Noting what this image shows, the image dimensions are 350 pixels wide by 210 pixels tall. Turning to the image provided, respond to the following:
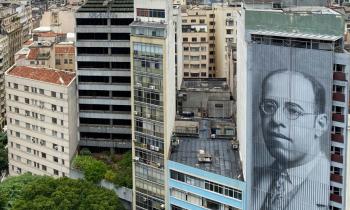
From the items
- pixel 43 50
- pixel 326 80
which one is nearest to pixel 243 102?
pixel 326 80

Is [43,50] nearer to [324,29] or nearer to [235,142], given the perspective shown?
[235,142]

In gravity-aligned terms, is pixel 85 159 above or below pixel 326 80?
below

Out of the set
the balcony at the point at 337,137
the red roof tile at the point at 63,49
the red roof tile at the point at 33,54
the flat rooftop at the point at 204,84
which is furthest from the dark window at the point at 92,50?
the balcony at the point at 337,137

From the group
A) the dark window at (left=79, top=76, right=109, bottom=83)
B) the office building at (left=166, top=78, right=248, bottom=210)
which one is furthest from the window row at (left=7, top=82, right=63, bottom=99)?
Result: the office building at (left=166, top=78, right=248, bottom=210)

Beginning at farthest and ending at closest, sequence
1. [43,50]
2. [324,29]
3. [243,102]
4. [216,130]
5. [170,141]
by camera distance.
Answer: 1. [43,50]
2. [216,130]
3. [170,141]
4. [243,102]
5. [324,29]

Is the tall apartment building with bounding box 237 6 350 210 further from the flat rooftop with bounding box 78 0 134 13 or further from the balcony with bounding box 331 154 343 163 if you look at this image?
the flat rooftop with bounding box 78 0 134 13

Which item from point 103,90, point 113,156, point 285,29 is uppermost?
point 285,29

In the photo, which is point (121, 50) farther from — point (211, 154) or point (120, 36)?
point (211, 154)

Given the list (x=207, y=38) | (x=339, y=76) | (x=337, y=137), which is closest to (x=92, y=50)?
(x=207, y=38)
